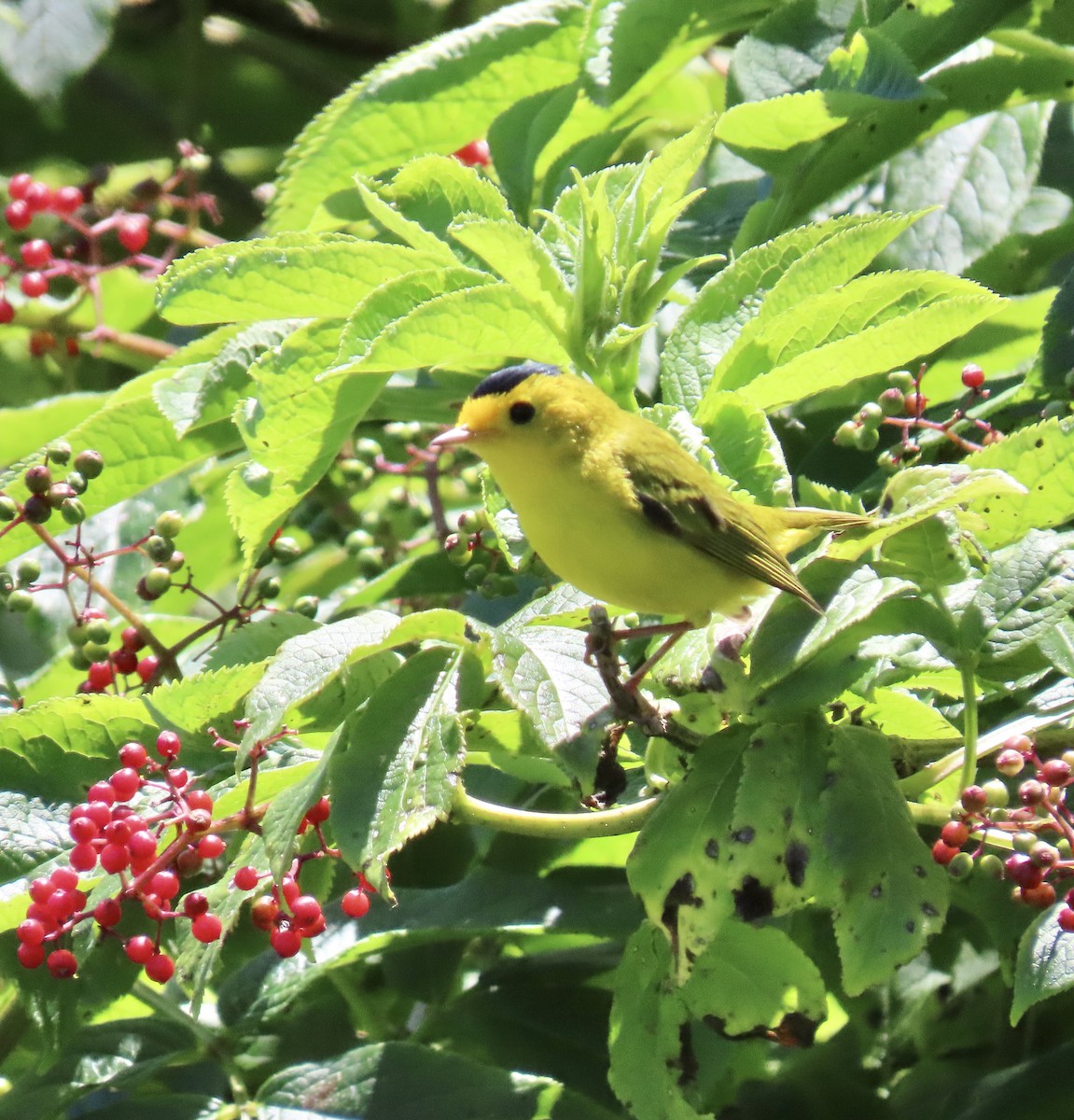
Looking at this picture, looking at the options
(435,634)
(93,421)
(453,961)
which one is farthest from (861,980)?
(93,421)

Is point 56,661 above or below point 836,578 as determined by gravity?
below

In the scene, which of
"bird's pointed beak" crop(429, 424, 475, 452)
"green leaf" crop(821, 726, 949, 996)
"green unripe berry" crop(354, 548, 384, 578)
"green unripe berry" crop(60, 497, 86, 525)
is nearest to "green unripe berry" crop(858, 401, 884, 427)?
"bird's pointed beak" crop(429, 424, 475, 452)

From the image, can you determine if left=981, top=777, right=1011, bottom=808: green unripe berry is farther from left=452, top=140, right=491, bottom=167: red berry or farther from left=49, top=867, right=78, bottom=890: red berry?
left=452, top=140, right=491, bottom=167: red berry

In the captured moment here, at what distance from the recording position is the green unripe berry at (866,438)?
7.63 ft

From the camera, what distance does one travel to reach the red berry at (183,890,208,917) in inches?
74.2

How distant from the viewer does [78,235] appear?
372 cm

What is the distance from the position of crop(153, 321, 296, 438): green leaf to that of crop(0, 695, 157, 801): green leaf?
0.43 metres

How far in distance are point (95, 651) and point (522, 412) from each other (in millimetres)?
774

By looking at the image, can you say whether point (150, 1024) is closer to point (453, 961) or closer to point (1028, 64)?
point (453, 961)

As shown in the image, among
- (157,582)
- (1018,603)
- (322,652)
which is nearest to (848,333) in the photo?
(1018,603)

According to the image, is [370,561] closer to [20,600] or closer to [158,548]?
[158,548]

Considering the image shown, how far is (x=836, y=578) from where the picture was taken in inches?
70.9

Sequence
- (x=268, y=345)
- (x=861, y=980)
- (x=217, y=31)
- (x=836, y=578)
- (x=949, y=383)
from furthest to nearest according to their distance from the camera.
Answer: (x=217, y=31), (x=949, y=383), (x=268, y=345), (x=836, y=578), (x=861, y=980)

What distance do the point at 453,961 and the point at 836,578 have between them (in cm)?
106
